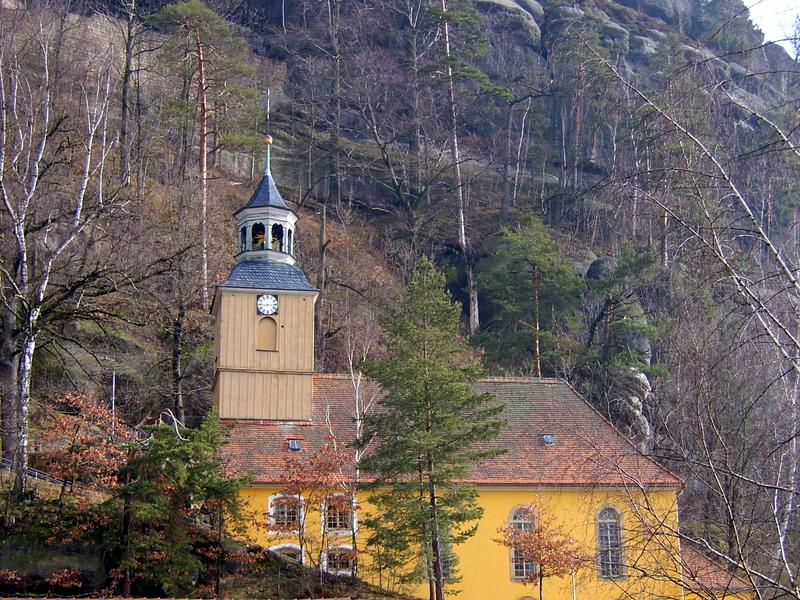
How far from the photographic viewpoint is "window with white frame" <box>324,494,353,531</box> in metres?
25.5

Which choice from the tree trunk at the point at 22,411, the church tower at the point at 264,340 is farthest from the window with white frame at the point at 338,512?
the tree trunk at the point at 22,411

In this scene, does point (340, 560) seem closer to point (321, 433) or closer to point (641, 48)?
point (321, 433)

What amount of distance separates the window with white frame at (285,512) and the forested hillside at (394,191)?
385 centimetres

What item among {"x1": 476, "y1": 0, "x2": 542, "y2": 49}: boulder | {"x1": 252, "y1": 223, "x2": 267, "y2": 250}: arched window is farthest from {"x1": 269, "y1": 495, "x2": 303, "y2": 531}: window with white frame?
{"x1": 476, "y1": 0, "x2": 542, "y2": 49}: boulder

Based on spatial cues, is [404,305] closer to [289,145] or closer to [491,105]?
[289,145]

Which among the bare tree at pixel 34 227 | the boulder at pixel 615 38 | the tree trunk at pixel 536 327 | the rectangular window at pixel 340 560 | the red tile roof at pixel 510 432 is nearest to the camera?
the bare tree at pixel 34 227

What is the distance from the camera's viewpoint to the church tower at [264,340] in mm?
30219

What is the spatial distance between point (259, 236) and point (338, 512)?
9512 mm

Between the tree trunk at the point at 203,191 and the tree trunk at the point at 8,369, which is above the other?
the tree trunk at the point at 203,191

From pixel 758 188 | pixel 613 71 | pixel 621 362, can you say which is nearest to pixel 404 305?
pixel 621 362

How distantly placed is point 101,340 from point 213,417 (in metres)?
12.3

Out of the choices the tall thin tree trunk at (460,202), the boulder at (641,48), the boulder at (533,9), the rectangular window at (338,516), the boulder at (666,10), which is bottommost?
the rectangular window at (338,516)

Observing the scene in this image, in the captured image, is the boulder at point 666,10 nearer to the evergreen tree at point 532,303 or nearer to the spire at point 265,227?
the evergreen tree at point 532,303

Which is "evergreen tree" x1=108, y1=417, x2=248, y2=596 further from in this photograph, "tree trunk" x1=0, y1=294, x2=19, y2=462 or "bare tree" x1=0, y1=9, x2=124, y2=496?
"tree trunk" x1=0, y1=294, x2=19, y2=462
